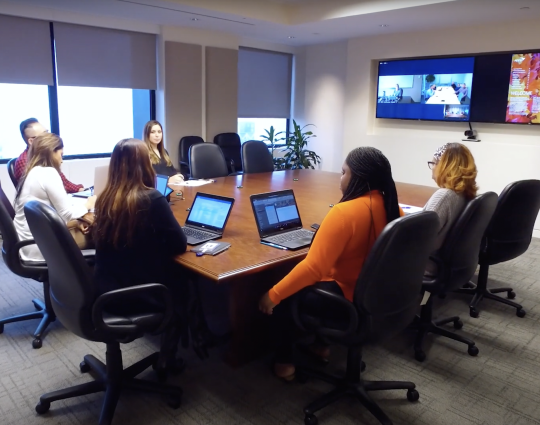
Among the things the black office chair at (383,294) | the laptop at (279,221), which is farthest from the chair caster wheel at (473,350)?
the laptop at (279,221)

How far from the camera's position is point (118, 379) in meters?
2.05

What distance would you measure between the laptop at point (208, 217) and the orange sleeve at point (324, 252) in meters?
0.68

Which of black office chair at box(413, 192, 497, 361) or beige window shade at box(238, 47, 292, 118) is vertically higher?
beige window shade at box(238, 47, 292, 118)

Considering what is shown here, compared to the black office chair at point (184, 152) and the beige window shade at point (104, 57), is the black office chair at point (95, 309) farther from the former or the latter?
the black office chair at point (184, 152)

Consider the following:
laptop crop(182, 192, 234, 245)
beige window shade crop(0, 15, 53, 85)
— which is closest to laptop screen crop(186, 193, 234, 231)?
laptop crop(182, 192, 234, 245)

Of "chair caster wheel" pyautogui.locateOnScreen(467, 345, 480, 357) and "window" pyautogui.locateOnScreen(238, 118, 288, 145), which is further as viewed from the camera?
"window" pyautogui.locateOnScreen(238, 118, 288, 145)

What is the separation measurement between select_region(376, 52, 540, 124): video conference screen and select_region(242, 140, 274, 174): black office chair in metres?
2.10

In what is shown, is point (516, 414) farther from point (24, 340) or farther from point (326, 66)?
point (326, 66)

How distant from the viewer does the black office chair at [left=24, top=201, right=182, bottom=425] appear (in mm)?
1663

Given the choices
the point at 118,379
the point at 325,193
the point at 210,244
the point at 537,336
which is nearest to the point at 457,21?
the point at 325,193

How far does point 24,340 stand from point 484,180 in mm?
5055

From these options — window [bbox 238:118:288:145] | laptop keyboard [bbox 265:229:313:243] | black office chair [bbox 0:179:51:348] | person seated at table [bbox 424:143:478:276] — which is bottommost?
black office chair [bbox 0:179:51:348]

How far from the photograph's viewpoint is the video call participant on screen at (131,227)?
1.87m

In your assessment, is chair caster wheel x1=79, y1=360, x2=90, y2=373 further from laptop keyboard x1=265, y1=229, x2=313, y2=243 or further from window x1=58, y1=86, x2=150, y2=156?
window x1=58, y1=86, x2=150, y2=156
